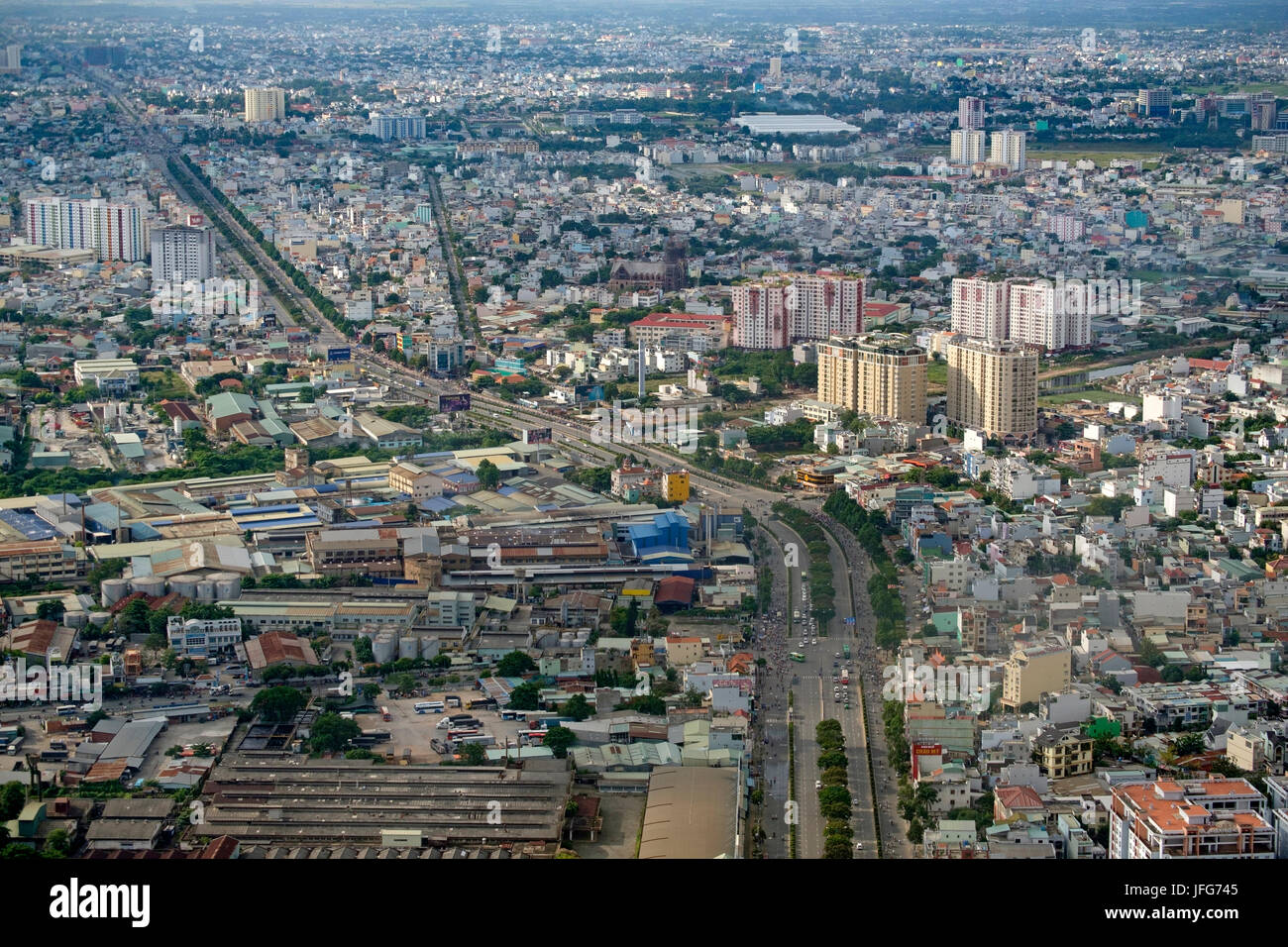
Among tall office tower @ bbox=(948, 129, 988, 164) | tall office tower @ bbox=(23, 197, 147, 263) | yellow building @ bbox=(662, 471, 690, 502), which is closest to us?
yellow building @ bbox=(662, 471, 690, 502)

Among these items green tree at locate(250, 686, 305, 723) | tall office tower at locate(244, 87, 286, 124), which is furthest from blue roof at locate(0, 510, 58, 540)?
tall office tower at locate(244, 87, 286, 124)

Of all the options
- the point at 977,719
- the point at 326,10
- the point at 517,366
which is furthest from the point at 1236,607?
the point at 326,10

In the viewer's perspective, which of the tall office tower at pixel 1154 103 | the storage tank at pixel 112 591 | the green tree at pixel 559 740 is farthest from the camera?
the tall office tower at pixel 1154 103

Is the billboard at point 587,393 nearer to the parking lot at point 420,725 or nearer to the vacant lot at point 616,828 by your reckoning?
the parking lot at point 420,725

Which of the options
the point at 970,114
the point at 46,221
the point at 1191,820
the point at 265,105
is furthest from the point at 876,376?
the point at 265,105

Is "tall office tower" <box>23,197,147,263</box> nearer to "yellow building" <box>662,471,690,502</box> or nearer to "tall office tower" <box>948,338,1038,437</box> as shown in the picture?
"tall office tower" <box>948,338,1038,437</box>

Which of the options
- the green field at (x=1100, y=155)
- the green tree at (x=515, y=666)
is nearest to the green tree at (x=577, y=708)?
the green tree at (x=515, y=666)

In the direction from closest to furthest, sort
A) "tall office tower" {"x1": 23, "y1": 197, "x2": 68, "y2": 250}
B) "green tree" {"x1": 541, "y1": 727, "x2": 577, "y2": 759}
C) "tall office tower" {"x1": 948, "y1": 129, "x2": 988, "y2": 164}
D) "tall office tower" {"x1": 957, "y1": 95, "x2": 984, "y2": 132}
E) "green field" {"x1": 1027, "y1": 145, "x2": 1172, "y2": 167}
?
"green tree" {"x1": 541, "y1": 727, "x2": 577, "y2": 759} < "tall office tower" {"x1": 23, "y1": 197, "x2": 68, "y2": 250} < "green field" {"x1": 1027, "y1": 145, "x2": 1172, "y2": 167} < "tall office tower" {"x1": 948, "y1": 129, "x2": 988, "y2": 164} < "tall office tower" {"x1": 957, "y1": 95, "x2": 984, "y2": 132}
